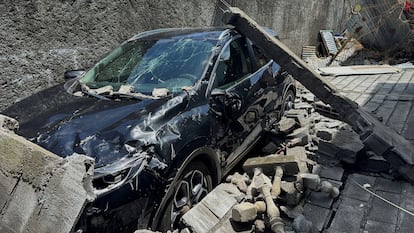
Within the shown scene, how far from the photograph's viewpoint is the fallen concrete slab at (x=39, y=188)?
2045mm

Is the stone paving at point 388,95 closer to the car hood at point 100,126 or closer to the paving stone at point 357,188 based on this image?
the paving stone at point 357,188

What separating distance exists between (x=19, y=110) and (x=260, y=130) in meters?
2.71

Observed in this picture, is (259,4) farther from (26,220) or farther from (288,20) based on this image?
(26,220)

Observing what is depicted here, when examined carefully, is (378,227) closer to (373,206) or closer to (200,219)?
(373,206)

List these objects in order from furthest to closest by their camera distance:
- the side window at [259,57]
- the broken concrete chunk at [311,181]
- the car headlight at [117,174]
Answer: the side window at [259,57]
the broken concrete chunk at [311,181]
the car headlight at [117,174]

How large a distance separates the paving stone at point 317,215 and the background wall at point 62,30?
13.4 feet

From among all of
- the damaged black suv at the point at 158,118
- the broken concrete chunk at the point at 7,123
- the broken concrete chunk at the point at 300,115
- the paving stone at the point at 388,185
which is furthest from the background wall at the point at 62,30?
the paving stone at the point at 388,185

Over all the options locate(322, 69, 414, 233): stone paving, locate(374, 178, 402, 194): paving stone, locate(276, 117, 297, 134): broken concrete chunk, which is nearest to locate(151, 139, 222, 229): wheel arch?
locate(322, 69, 414, 233): stone paving

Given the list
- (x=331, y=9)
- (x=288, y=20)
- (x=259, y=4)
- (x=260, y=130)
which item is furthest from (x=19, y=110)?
(x=331, y=9)

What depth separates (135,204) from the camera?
7.69ft

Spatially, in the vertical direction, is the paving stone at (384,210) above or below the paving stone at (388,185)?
above

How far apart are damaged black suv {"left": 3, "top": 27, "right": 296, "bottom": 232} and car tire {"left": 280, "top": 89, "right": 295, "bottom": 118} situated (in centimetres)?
62

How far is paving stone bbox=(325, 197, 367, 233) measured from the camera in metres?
2.77

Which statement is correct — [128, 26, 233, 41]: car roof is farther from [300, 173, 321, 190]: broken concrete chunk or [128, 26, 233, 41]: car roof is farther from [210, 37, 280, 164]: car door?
[300, 173, 321, 190]: broken concrete chunk
